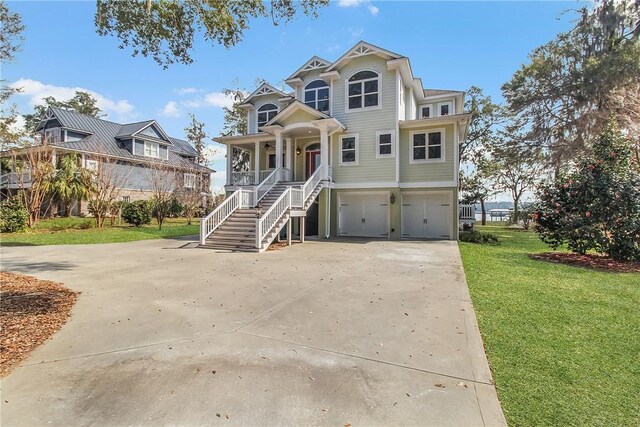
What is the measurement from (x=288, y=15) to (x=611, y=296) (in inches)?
335

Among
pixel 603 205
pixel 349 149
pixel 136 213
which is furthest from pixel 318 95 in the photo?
pixel 136 213

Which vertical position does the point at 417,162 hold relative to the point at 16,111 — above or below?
below

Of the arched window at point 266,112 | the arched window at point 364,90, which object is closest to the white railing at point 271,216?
the arched window at point 364,90

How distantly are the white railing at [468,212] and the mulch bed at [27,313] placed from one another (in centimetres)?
2042

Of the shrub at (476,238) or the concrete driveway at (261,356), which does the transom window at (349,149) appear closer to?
the shrub at (476,238)

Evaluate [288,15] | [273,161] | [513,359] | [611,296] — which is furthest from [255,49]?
[273,161]

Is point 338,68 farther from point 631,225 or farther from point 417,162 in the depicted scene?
point 631,225

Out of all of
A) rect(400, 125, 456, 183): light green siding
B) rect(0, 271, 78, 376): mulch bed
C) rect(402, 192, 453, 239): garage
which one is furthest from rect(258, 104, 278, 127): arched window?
rect(0, 271, 78, 376): mulch bed

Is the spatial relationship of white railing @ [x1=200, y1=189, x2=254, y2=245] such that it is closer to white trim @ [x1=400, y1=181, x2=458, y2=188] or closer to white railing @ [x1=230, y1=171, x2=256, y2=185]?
white railing @ [x1=230, y1=171, x2=256, y2=185]

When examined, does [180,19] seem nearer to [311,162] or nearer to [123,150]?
[311,162]

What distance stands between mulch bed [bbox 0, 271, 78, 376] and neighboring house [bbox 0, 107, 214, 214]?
19.4 meters

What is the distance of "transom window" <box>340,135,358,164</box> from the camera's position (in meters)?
16.2

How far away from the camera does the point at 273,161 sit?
19500 millimetres

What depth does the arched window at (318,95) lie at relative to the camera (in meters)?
17.5
